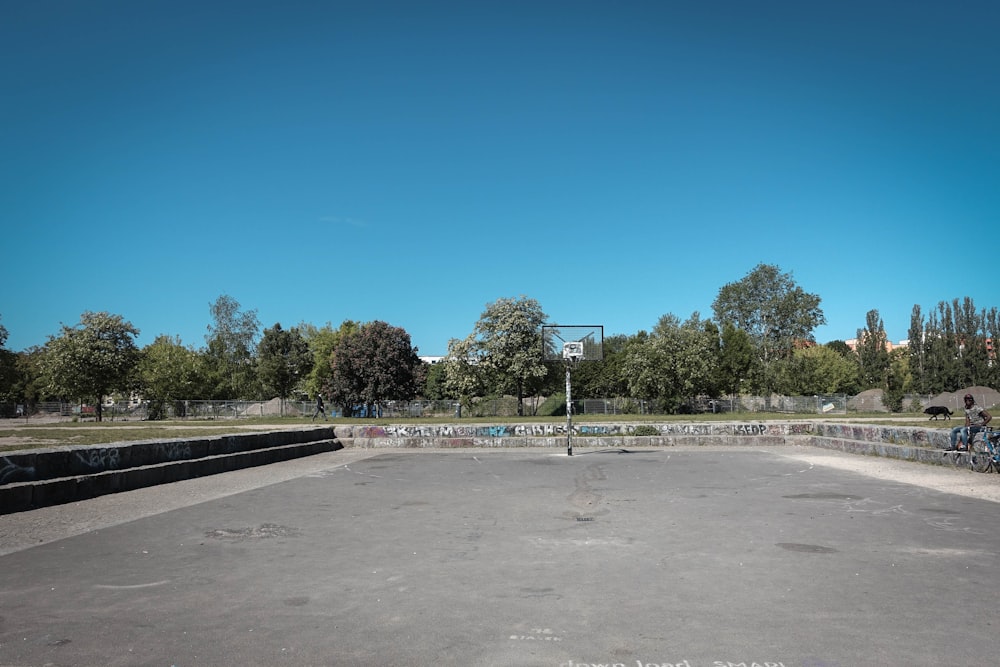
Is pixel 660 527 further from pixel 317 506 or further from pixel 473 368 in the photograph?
pixel 473 368

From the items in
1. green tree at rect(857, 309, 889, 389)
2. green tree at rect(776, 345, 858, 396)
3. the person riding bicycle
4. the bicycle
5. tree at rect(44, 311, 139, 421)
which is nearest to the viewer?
the bicycle

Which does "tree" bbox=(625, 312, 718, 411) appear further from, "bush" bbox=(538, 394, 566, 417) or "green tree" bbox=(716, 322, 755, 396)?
"green tree" bbox=(716, 322, 755, 396)

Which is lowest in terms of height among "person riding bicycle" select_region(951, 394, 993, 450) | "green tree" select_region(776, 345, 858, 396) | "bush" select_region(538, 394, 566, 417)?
"bush" select_region(538, 394, 566, 417)

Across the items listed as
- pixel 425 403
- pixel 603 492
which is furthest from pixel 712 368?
pixel 603 492

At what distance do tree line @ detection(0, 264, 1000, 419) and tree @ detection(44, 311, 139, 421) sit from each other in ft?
0.29

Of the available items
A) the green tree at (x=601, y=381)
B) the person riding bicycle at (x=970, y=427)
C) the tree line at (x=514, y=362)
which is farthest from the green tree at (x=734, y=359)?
the person riding bicycle at (x=970, y=427)

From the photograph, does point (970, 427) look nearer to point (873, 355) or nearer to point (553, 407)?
point (553, 407)

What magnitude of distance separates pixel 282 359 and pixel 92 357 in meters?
32.3

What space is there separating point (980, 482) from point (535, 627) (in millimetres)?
11752

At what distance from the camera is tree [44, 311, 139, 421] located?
48844 mm

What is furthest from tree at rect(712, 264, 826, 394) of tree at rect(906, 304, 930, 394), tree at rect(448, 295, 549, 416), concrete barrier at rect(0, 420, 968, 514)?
concrete barrier at rect(0, 420, 968, 514)

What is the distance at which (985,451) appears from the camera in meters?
13.9

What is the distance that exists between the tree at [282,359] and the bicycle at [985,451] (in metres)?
75.9

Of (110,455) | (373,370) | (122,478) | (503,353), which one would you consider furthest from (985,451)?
(373,370)
